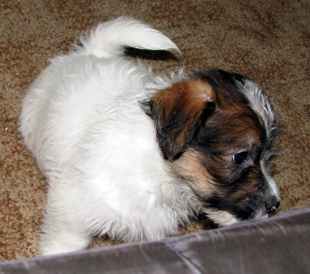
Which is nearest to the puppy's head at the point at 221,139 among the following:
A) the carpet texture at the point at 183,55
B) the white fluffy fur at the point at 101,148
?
the white fluffy fur at the point at 101,148

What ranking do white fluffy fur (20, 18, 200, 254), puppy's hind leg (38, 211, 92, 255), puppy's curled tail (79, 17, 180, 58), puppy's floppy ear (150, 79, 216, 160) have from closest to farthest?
1. puppy's floppy ear (150, 79, 216, 160)
2. white fluffy fur (20, 18, 200, 254)
3. puppy's hind leg (38, 211, 92, 255)
4. puppy's curled tail (79, 17, 180, 58)

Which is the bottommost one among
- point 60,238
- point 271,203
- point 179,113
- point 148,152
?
point 60,238

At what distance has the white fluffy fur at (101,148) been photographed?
5.64 ft

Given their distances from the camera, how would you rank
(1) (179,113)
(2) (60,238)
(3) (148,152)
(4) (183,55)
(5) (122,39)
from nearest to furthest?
(1) (179,113)
(3) (148,152)
(2) (60,238)
(5) (122,39)
(4) (183,55)

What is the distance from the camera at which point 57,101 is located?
84.1 inches

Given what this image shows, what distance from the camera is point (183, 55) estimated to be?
10.5 feet

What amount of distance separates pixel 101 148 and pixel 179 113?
43cm

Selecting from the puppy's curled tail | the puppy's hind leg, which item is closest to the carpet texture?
the puppy's hind leg

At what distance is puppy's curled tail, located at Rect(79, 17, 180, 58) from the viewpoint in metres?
2.28

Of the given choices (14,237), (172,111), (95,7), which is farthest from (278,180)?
(95,7)

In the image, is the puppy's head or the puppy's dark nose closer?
the puppy's head

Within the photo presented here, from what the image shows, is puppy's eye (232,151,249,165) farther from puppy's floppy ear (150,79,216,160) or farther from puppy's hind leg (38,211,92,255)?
puppy's hind leg (38,211,92,255)

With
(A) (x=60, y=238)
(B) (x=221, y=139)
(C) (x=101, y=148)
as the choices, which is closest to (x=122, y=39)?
(C) (x=101, y=148)

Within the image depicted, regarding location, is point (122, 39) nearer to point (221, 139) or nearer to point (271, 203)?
point (221, 139)
